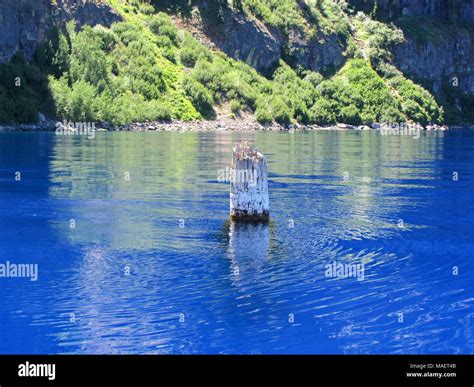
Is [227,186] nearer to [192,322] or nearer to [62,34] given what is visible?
[192,322]

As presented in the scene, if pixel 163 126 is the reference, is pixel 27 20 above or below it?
above

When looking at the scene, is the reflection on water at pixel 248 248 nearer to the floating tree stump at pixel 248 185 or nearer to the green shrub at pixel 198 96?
the floating tree stump at pixel 248 185

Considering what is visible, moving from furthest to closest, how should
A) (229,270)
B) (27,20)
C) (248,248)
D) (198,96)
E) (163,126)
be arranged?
(198,96) < (163,126) < (27,20) < (248,248) < (229,270)

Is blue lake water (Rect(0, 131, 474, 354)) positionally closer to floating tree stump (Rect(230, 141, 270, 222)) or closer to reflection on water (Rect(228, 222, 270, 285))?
reflection on water (Rect(228, 222, 270, 285))

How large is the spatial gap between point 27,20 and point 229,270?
146m

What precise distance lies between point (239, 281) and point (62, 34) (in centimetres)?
15493

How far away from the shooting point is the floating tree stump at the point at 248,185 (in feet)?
92.8

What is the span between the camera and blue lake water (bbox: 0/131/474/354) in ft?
54.0

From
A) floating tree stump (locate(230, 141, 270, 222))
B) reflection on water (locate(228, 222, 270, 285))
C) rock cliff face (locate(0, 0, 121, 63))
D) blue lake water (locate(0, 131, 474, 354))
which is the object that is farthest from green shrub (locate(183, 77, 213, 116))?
reflection on water (locate(228, 222, 270, 285))

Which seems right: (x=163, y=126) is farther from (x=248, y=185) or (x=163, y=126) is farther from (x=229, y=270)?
(x=229, y=270)

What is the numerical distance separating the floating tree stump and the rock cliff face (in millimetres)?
130411

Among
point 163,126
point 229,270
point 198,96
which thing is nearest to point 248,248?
point 229,270

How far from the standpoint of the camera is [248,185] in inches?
1125
